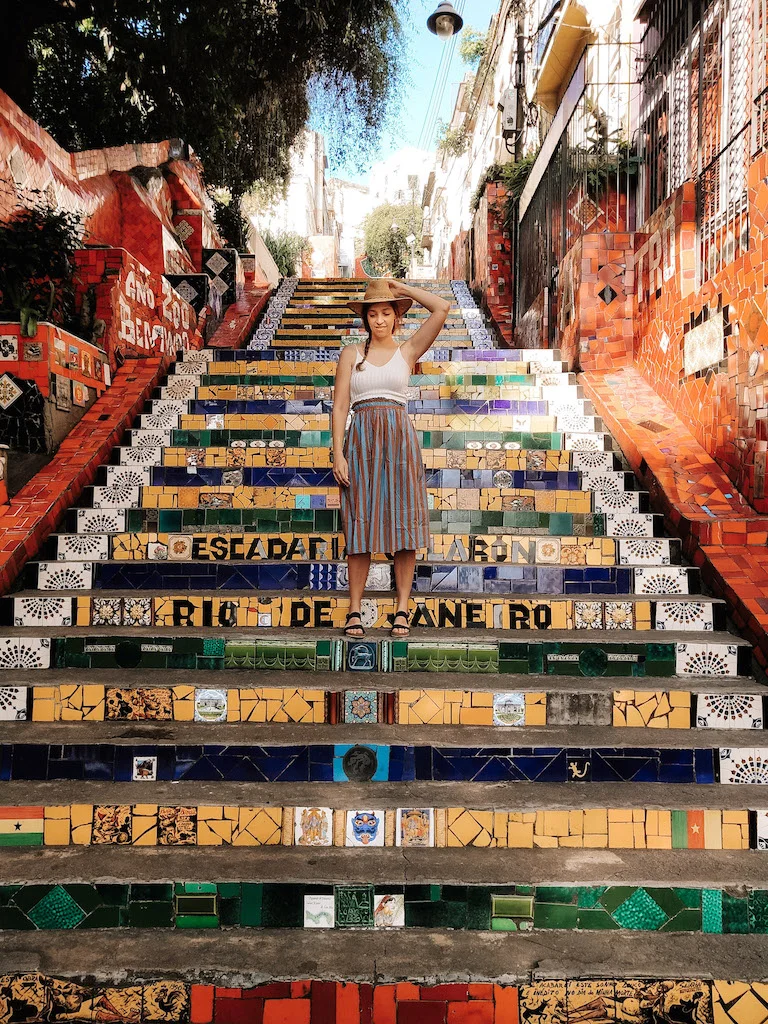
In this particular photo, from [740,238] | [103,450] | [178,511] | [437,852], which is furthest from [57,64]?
[437,852]

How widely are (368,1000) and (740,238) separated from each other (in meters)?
4.02

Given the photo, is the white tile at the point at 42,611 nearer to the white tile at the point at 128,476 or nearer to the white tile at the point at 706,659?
the white tile at the point at 128,476

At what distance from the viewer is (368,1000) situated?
196 cm

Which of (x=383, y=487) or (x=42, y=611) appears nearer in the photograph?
(x=383, y=487)

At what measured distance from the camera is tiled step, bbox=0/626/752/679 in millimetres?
3041

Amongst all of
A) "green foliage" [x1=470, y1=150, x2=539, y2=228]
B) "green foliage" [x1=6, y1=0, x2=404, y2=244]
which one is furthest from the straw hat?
"green foliage" [x1=470, y1=150, x2=539, y2=228]

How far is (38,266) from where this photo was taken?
5.09 metres

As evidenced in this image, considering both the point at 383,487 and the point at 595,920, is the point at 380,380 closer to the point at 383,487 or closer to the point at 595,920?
the point at 383,487

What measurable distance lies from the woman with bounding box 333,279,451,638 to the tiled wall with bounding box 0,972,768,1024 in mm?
1397

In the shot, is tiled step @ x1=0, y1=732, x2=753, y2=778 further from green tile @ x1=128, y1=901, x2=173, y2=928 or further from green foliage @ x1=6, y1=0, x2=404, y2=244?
green foliage @ x1=6, y1=0, x2=404, y2=244

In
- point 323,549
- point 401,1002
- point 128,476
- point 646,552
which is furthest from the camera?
point 128,476

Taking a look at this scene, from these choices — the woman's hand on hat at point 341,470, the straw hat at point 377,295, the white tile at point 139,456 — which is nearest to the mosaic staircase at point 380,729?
the white tile at point 139,456

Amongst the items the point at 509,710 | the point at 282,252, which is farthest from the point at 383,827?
the point at 282,252

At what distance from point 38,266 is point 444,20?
872cm
